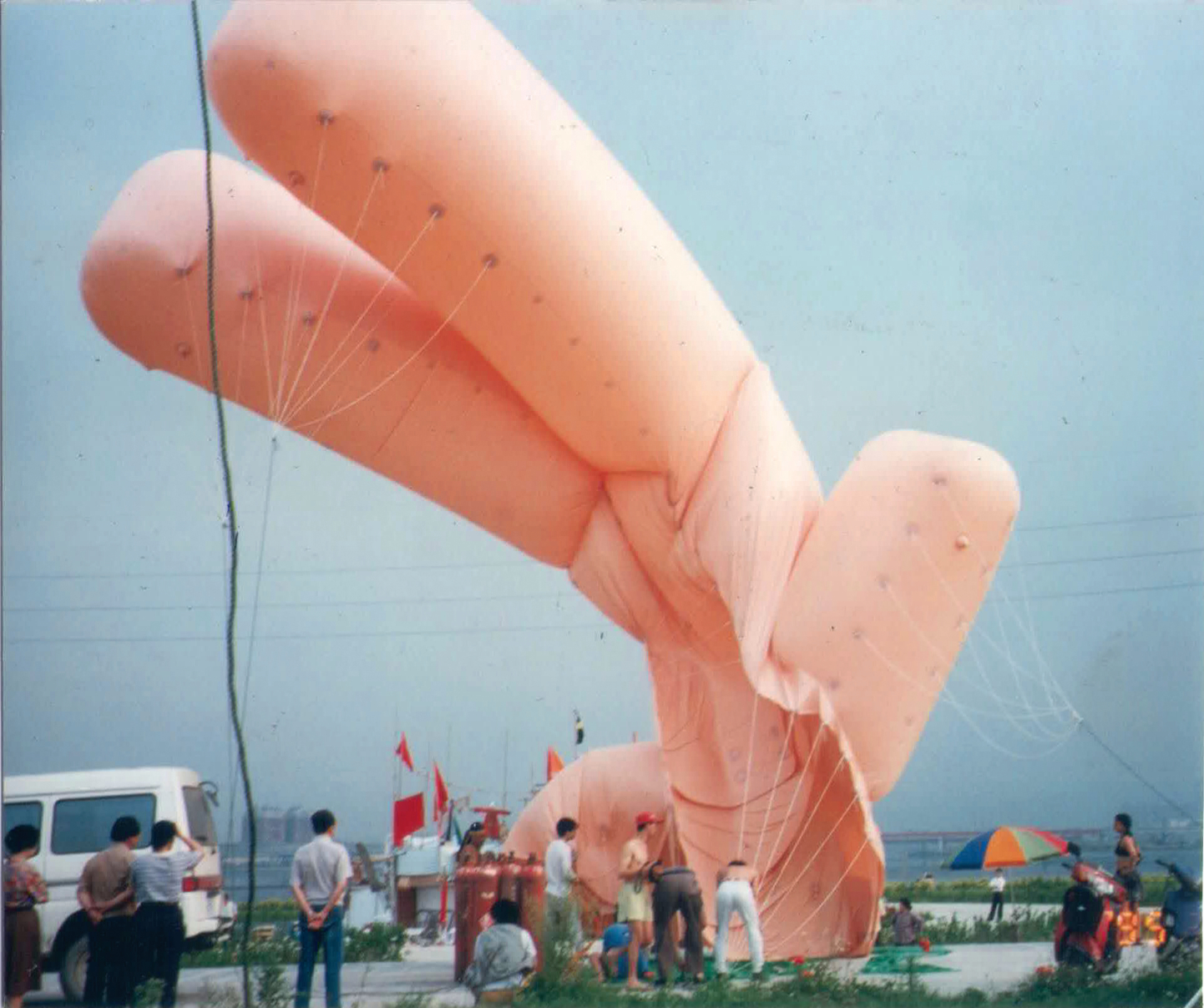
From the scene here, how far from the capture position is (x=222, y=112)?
9984mm

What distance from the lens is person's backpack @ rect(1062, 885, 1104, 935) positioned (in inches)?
391

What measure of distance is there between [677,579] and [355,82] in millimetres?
4493

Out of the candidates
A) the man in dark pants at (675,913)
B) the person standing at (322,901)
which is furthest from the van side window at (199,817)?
the man in dark pants at (675,913)

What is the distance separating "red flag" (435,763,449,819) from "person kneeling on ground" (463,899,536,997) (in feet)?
24.1

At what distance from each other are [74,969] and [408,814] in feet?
20.0

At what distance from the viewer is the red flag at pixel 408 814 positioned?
15.7m

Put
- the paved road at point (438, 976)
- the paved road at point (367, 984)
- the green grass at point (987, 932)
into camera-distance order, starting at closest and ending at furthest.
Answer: the paved road at point (367, 984) → the paved road at point (438, 976) → the green grass at point (987, 932)

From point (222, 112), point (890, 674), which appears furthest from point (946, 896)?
point (222, 112)

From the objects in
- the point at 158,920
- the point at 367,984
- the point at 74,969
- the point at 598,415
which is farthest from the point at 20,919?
the point at 598,415

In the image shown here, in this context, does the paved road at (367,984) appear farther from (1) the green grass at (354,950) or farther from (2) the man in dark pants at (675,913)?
(2) the man in dark pants at (675,913)

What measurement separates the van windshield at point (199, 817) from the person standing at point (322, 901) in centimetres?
225

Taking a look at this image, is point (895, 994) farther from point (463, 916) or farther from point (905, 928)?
point (905, 928)

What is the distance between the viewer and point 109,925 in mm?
8859

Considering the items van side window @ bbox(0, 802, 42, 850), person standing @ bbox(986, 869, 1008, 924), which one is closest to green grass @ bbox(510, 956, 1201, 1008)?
van side window @ bbox(0, 802, 42, 850)
